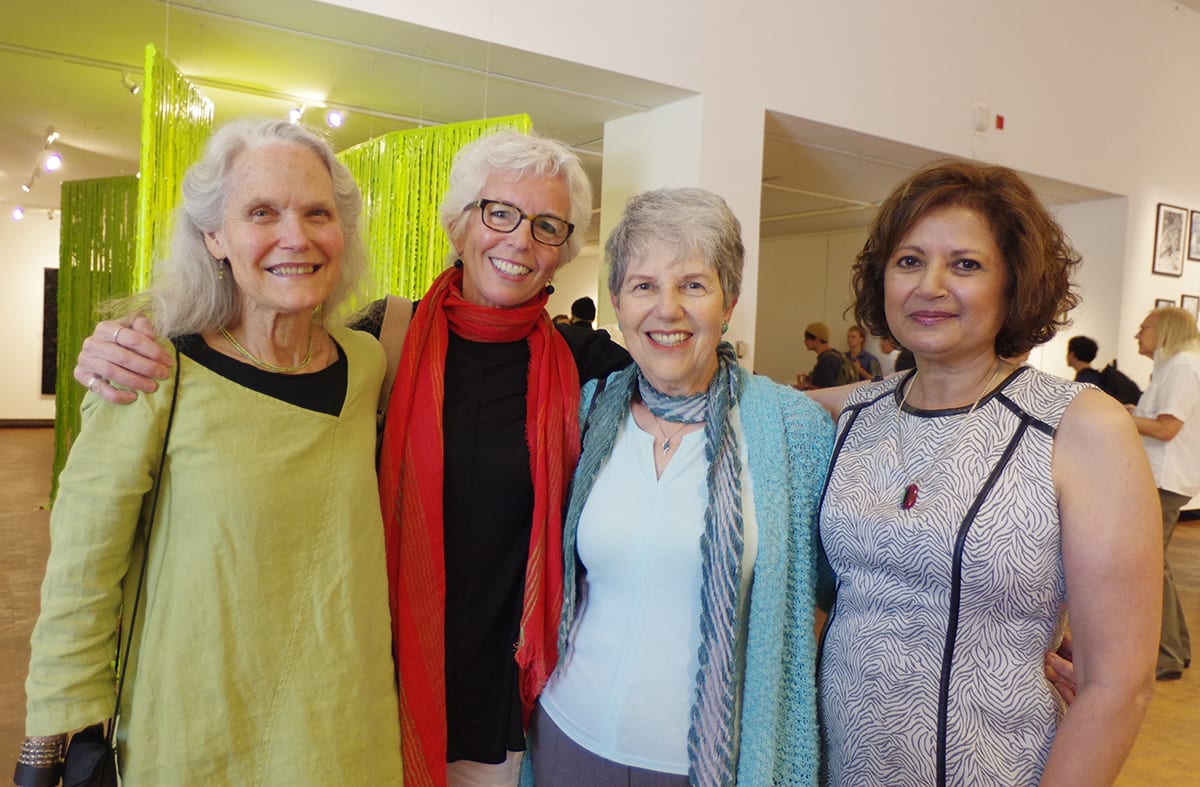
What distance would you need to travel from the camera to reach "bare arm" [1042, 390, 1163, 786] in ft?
4.01

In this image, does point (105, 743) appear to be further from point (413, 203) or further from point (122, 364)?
point (413, 203)

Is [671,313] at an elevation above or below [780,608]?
above

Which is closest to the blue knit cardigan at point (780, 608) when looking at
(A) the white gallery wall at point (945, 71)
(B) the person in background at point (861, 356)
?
(A) the white gallery wall at point (945, 71)

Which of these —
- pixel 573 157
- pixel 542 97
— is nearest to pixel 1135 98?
pixel 542 97

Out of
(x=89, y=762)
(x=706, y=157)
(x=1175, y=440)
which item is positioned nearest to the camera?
(x=89, y=762)

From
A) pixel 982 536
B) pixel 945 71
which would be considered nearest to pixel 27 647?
pixel 982 536

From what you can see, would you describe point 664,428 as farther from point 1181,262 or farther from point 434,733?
point 1181,262

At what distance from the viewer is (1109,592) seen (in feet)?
4.03

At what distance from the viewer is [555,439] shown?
5.59 ft

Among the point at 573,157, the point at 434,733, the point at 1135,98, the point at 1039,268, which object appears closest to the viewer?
the point at 1039,268

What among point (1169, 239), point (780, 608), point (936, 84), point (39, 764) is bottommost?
point (39, 764)

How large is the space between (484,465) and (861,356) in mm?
9420

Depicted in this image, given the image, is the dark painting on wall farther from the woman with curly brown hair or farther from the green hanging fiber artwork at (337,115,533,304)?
the woman with curly brown hair

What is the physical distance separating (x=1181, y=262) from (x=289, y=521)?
9.24m
